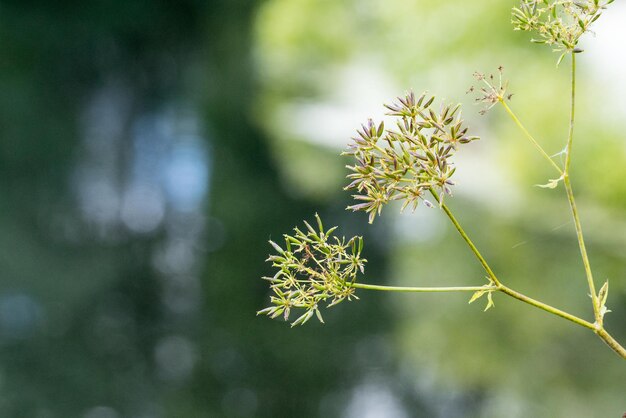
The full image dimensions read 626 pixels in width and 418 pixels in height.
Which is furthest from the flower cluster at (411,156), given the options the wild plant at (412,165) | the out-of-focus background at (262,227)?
the out-of-focus background at (262,227)

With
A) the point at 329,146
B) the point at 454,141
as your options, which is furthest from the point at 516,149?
the point at 454,141

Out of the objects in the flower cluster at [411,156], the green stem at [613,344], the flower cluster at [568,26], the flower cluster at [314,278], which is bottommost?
the green stem at [613,344]

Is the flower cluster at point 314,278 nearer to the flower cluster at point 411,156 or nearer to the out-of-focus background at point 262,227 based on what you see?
the flower cluster at point 411,156

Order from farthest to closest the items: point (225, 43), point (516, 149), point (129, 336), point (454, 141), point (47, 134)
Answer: point (225, 43) → point (47, 134) → point (129, 336) → point (516, 149) → point (454, 141)

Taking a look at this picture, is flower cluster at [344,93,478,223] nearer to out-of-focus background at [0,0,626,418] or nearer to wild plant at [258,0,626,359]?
wild plant at [258,0,626,359]

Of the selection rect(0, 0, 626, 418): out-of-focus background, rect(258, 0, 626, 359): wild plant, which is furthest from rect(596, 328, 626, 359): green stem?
rect(0, 0, 626, 418): out-of-focus background

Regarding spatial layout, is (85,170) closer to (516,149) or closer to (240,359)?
(240,359)
